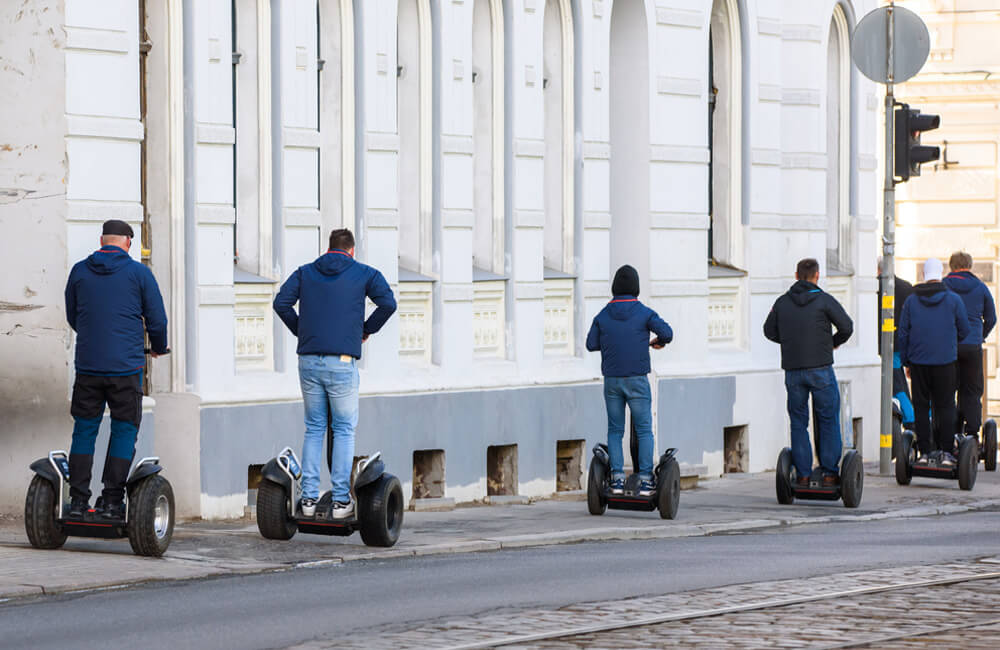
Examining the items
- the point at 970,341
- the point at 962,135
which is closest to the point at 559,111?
the point at 970,341

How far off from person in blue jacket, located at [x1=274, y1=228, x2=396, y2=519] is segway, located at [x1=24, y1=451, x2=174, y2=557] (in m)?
1.24

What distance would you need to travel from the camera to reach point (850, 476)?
702 inches

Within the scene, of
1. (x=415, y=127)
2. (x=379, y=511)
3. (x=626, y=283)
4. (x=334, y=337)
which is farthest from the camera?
(x=415, y=127)

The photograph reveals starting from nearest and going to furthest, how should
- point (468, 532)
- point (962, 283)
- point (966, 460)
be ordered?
point (468, 532)
point (966, 460)
point (962, 283)

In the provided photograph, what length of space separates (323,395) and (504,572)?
232 centimetres

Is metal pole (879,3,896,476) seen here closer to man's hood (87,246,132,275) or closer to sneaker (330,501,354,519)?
sneaker (330,501,354,519)

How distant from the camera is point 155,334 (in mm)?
13203

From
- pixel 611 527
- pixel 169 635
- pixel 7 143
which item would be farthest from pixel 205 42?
pixel 169 635

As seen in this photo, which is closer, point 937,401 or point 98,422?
point 98,422

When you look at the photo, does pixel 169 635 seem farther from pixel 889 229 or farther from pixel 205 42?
pixel 889 229

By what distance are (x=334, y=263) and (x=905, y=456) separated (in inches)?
304

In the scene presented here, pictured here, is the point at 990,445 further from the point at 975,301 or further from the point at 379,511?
the point at 379,511

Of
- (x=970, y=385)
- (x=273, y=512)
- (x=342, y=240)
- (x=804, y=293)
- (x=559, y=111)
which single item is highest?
(x=559, y=111)

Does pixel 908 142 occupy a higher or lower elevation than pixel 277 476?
higher
